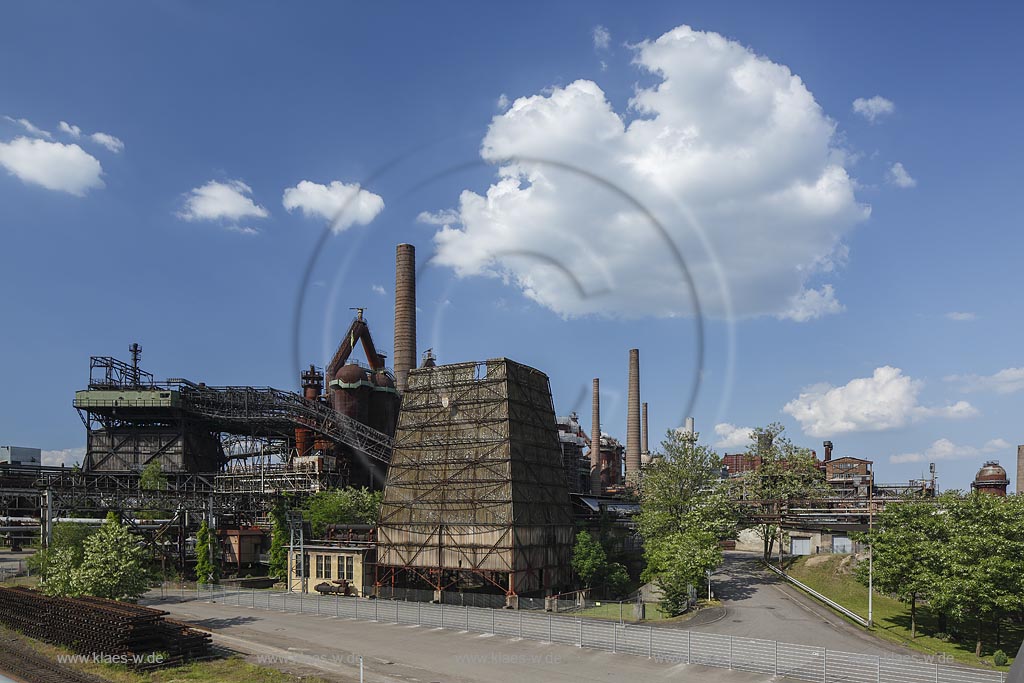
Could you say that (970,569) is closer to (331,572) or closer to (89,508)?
(331,572)

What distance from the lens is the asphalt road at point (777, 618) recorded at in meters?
43.6

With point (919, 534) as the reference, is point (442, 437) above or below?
above

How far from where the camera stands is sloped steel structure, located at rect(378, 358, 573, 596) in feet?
193

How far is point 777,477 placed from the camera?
8031cm

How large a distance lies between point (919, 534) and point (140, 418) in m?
103

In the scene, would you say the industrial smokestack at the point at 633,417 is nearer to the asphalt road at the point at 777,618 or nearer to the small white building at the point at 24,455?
the asphalt road at the point at 777,618

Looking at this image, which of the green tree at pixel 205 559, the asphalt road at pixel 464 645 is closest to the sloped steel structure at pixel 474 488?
the asphalt road at pixel 464 645

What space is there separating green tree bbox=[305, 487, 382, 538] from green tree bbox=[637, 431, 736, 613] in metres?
30.1

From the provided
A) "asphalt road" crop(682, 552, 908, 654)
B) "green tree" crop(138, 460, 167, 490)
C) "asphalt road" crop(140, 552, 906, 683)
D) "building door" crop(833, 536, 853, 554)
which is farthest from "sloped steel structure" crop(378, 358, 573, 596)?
"green tree" crop(138, 460, 167, 490)

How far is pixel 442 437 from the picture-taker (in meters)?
63.1

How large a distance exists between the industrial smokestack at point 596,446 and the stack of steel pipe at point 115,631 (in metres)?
93.8

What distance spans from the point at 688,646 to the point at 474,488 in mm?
26975

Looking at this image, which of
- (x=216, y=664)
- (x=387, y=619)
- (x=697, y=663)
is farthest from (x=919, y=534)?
(x=216, y=664)

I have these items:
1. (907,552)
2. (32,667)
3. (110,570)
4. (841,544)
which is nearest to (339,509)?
(110,570)
